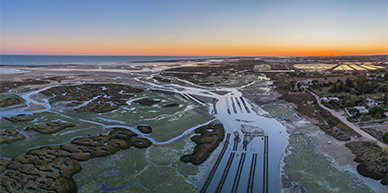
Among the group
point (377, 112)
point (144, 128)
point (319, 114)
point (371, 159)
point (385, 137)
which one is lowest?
point (371, 159)

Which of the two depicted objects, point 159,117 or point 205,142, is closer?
point 205,142

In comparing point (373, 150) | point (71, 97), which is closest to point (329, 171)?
point (373, 150)

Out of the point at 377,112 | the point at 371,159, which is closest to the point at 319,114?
the point at 377,112

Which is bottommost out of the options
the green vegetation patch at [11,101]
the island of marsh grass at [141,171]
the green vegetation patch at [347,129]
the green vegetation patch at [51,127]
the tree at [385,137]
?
the island of marsh grass at [141,171]

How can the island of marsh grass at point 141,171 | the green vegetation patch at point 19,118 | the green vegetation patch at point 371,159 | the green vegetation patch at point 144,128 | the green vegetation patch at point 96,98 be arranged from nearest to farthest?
the island of marsh grass at point 141,171, the green vegetation patch at point 371,159, the green vegetation patch at point 144,128, the green vegetation patch at point 19,118, the green vegetation patch at point 96,98

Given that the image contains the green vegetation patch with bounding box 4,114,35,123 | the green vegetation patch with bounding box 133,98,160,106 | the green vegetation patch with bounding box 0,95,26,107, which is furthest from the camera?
the green vegetation patch with bounding box 133,98,160,106

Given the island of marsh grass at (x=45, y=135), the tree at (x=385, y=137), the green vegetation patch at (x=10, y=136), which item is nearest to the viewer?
the tree at (x=385, y=137)

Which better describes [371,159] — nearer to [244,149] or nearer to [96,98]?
[244,149]

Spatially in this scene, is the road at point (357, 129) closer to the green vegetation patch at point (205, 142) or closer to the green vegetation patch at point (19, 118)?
the green vegetation patch at point (205, 142)

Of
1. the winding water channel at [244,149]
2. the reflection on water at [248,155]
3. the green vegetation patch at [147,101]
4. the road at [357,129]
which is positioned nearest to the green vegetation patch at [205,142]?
the winding water channel at [244,149]

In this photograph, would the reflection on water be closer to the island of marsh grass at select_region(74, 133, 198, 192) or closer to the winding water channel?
the winding water channel

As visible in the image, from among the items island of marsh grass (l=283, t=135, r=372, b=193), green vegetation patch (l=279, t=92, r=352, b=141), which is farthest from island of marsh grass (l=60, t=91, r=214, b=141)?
green vegetation patch (l=279, t=92, r=352, b=141)

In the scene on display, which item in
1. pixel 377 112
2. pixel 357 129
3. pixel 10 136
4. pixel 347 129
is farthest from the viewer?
pixel 377 112
